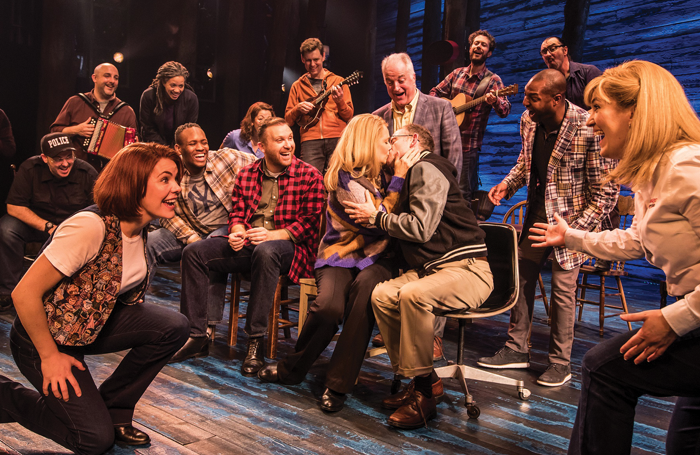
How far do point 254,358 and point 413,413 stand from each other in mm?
1010

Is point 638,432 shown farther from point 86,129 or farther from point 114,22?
point 114,22

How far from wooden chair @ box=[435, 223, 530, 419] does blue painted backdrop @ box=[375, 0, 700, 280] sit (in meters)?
4.28

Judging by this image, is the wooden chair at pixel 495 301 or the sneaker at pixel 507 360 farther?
the sneaker at pixel 507 360

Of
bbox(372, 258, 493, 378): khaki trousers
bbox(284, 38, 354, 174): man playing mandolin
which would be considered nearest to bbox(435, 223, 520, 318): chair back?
bbox(372, 258, 493, 378): khaki trousers

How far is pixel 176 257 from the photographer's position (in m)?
3.44

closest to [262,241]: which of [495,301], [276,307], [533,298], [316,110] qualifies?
[276,307]

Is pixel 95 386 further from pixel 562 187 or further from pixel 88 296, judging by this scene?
pixel 562 187

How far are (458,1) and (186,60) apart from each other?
129 inches

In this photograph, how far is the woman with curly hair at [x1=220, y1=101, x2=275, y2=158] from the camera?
4.43m

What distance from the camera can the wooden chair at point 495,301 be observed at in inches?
91.9

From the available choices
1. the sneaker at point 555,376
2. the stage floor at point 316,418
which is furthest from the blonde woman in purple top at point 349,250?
the sneaker at point 555,376

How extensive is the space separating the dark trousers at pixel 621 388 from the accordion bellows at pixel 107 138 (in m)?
4.51

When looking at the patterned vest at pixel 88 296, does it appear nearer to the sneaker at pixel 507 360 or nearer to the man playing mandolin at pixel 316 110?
the sneaker at pixel 507 360

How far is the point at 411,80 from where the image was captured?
3225 mm
